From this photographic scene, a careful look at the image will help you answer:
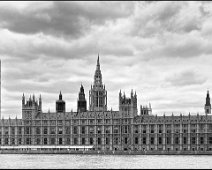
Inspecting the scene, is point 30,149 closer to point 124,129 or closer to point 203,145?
point 124,129

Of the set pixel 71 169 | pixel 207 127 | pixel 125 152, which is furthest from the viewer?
pixel 207 127

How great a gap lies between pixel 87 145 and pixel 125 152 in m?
23.7

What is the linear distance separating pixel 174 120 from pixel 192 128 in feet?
20.2

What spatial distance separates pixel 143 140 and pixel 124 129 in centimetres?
804

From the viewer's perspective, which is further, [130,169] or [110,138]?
[110,138]

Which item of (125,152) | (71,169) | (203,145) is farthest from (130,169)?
(203,145)

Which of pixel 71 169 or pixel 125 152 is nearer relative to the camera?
pixel 71 169

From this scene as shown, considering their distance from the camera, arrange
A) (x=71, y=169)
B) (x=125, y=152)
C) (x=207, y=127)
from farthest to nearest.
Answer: (x=207, y=127) → (x=125, y=152) → (x=71, y=169)

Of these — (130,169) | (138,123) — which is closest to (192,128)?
(138,123)

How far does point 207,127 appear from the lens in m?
189

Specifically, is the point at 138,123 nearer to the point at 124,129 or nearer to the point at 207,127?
the point at 124,129

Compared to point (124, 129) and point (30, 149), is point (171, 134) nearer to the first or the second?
point (124, 129)

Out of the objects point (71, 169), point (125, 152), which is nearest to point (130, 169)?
point (71, 169)

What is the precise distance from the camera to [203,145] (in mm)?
188000
